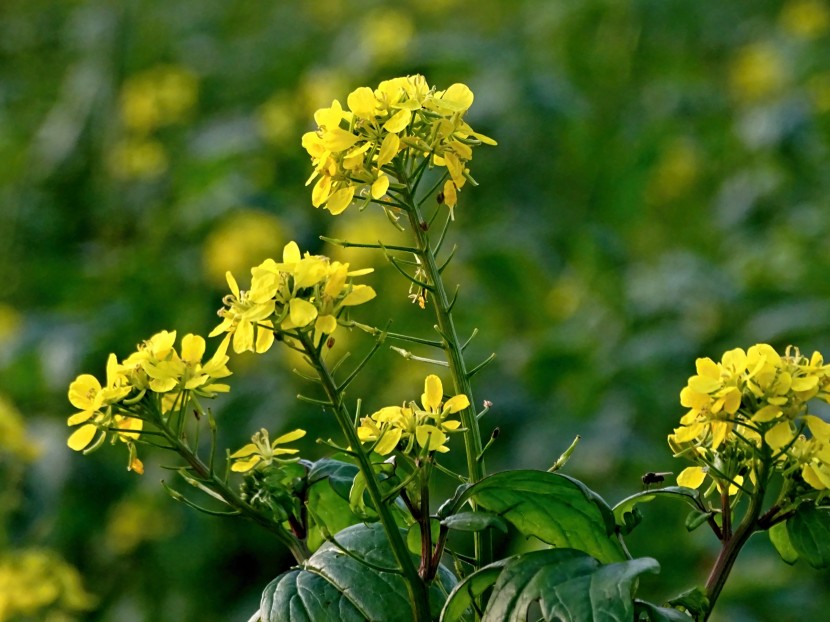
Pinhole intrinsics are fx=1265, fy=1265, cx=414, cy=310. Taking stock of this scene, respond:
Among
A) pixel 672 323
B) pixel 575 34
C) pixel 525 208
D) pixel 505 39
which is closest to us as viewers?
pixel 672 323

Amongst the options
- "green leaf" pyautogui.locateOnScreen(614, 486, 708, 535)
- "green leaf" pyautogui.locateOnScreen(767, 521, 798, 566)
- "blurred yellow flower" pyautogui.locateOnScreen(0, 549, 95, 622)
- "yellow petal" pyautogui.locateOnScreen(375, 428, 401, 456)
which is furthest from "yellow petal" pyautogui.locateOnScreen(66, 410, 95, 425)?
"blurred yellow flower" pyautogui.locateOnScreen(0, 549, 95, 622)

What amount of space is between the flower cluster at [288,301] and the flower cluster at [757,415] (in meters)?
0.23

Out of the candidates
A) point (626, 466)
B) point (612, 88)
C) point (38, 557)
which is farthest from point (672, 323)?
point (38, 557)

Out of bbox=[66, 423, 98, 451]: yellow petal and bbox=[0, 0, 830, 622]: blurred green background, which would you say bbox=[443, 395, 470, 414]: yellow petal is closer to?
bbox=[66, 423, 98, 451]: yellow petal

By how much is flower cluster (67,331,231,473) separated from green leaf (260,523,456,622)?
13cm

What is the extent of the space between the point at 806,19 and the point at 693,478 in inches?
169

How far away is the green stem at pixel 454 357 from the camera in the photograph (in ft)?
2.79

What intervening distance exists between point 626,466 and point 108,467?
1193 mm

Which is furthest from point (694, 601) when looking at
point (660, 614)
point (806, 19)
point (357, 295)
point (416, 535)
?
point (806, 19)

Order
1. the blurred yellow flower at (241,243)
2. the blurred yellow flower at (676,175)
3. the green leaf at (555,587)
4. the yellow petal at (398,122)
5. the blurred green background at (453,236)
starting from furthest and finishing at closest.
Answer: the blurred yellow flower at (676,175), the blurred yellow flower at (241,243), the blurred green background at (453,236), the yellow petal at (398,122), the green leaf at (555,587)

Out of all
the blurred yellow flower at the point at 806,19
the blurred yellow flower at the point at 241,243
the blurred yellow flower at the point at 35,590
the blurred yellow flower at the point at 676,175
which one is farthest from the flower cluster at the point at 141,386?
the blurred yellow flower at the point at 806,19

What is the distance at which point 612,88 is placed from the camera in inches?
153

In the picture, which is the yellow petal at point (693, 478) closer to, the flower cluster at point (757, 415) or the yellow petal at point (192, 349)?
the flower cluster at point (757, 415)

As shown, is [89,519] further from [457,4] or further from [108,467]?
[457,4]
